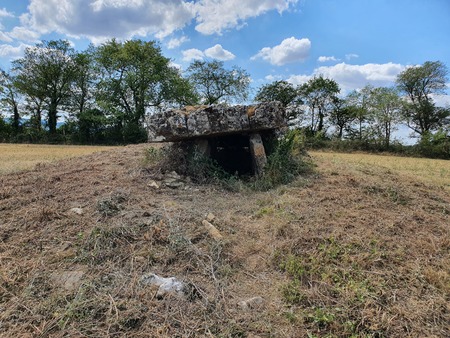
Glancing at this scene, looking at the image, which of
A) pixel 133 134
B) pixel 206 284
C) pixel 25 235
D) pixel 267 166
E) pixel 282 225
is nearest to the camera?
pixel 206 284

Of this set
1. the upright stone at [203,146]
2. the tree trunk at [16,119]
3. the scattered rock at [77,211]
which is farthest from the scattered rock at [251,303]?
the tree trunk at [16,119]

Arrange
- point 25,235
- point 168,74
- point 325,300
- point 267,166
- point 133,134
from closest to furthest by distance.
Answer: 1. point 325,300
2. point 25,235
3. point 267,166
4. point 133,134
5. point 168,74

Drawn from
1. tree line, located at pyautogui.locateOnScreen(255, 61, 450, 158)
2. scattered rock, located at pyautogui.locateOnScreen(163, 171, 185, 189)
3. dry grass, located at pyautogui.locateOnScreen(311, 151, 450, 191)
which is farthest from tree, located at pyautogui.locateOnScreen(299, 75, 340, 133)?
scattered rock, located at pyautogui.locateOnScreen(163, 171, 185, 189)

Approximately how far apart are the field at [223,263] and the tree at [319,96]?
1100 inches

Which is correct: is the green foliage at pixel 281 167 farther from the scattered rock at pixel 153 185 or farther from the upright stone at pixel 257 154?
the scattered rock at pixel 153 185

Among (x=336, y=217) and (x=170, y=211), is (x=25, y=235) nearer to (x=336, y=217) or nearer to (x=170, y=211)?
(x=170, y=211)

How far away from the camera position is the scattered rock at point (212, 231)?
3135mm

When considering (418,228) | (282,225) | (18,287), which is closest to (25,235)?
(18,287)

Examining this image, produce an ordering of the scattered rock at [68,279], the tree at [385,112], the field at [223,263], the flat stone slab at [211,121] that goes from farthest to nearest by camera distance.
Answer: the tree at [385,112] < the flat stone slab at [211,121] < the scattered rock at [68,279] < the field at [223,263]

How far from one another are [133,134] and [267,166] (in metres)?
23.0

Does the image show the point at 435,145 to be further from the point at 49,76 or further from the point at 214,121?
the point at 49,76

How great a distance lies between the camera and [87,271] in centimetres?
250

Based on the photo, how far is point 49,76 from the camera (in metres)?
28.8

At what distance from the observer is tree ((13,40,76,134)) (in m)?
28.4
